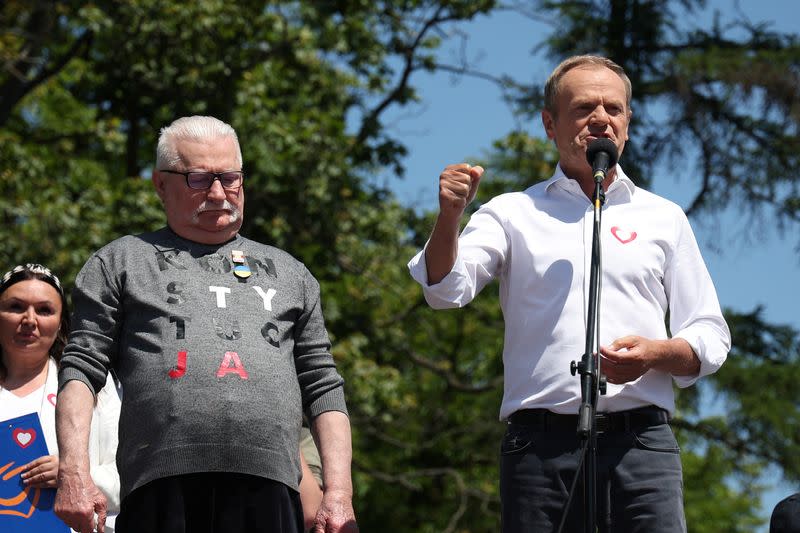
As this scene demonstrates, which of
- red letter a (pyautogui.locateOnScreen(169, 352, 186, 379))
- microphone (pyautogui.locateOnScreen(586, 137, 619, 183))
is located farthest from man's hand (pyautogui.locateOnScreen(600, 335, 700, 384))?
red letter a (pyautogui.locateOnScreen(169, 352, 186, 379))

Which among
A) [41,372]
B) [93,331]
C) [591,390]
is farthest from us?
[41,372]

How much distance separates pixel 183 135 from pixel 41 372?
1.38 m

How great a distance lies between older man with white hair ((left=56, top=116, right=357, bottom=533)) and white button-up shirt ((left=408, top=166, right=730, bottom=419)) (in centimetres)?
48

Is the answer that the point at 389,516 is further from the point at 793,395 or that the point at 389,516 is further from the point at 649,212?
the point at 649,212

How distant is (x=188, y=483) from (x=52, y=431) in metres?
1.22

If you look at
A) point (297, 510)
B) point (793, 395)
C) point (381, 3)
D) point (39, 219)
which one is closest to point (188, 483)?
point (297, 510)

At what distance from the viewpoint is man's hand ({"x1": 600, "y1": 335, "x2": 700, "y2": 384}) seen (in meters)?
3.81

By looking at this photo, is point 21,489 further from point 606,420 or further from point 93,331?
point 606,420

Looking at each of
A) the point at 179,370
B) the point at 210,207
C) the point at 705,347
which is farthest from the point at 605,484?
the point at 210,207

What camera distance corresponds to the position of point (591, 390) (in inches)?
143

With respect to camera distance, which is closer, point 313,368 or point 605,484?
point 605,484

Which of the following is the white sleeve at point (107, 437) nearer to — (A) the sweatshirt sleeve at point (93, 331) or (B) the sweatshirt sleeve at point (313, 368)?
(A) the sweatshirt sleeve at point (93, 331)

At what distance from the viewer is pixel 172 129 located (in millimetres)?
4234

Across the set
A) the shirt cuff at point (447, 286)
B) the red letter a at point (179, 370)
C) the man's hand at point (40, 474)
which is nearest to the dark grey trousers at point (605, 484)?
the shirt cuff at point (447, 286)
